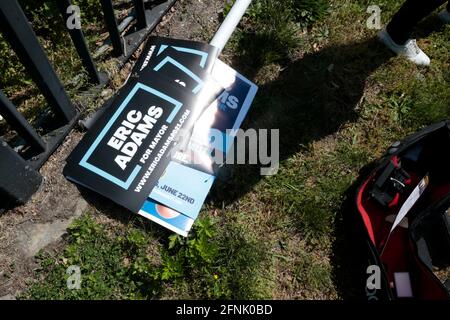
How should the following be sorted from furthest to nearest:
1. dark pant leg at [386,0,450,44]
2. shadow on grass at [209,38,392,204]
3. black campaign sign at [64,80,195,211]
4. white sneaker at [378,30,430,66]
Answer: white sneaker at [378,30,430,66] < shadow on grass at [209,38,392,204] < dark pant leg at [386,0,450,44] < black campaign sign at [64,80,195,211]

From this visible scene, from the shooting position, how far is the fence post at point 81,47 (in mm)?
1882

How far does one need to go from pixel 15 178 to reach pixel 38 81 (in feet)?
1.44

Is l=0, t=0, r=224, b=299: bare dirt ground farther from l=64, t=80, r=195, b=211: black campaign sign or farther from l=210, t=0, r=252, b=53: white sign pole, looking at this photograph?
l=210, t=0, r=252, b=53: white sign pole

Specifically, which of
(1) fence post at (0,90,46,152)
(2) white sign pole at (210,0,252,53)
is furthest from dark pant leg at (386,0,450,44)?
(1) fence post at (0,90,46,152)

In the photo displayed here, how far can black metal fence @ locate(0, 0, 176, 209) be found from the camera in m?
1.73

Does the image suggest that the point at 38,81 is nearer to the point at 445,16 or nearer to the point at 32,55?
the point at 32,55

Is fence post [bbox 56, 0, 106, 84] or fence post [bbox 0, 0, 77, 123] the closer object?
fence post [bbox 0, 0, 77, 123]

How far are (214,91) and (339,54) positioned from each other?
0.80 meters

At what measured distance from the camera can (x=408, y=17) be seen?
8.22 ft

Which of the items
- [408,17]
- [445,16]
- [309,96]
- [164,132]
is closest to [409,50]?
[408,17]

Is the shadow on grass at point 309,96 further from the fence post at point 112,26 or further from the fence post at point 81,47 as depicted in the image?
the fence post at point 81,47
